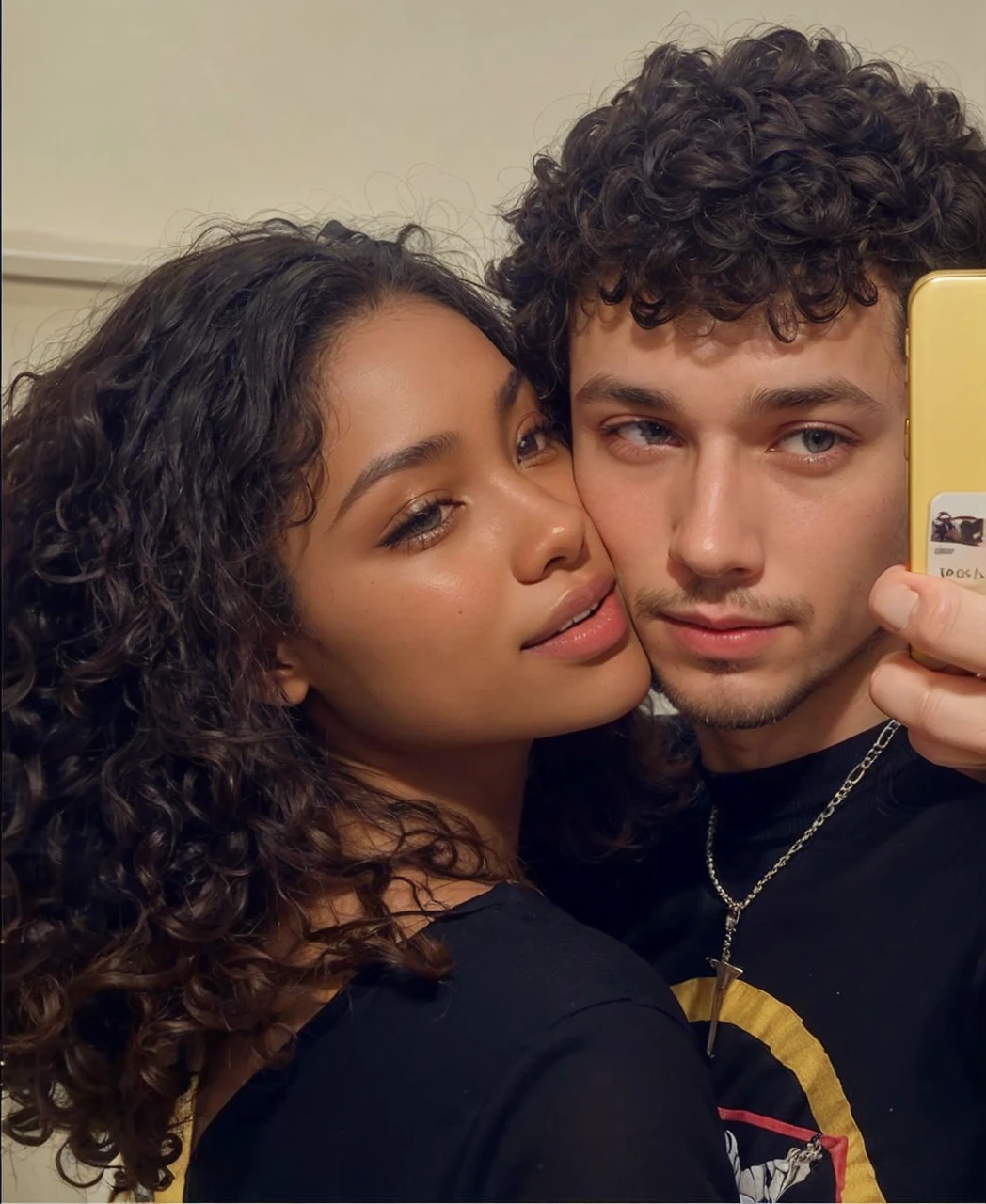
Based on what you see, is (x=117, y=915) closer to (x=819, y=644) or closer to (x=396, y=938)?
(x=396, y=938)

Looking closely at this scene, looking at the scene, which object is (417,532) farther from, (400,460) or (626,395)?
(626,395)

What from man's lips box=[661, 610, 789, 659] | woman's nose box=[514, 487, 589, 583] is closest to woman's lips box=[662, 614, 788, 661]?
man's lips box=[661, 610, 789, 659]

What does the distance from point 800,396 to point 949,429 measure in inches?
5.1

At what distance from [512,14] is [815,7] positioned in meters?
0.28

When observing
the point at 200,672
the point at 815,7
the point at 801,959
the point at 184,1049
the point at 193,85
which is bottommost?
the point at 184,1049

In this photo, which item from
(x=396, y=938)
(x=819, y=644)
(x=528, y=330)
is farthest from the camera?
(x=528, y=330)

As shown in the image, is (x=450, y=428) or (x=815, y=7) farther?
(x=815, y=7)

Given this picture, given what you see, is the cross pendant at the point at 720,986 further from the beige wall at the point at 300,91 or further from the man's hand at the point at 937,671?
the beige wall at the point at 300,91

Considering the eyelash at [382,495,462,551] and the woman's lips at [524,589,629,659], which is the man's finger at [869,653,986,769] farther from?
the eyelash at [382,495,462,551]

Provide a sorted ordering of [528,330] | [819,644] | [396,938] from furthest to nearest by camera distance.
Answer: [528,330] → [819,644] → [396,938]

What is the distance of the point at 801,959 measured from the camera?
75 cm

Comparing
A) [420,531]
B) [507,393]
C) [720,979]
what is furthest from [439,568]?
[720,979]

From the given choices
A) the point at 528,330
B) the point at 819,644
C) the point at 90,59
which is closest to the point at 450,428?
the point at 528,330

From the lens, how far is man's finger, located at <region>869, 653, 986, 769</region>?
23.4 inches
